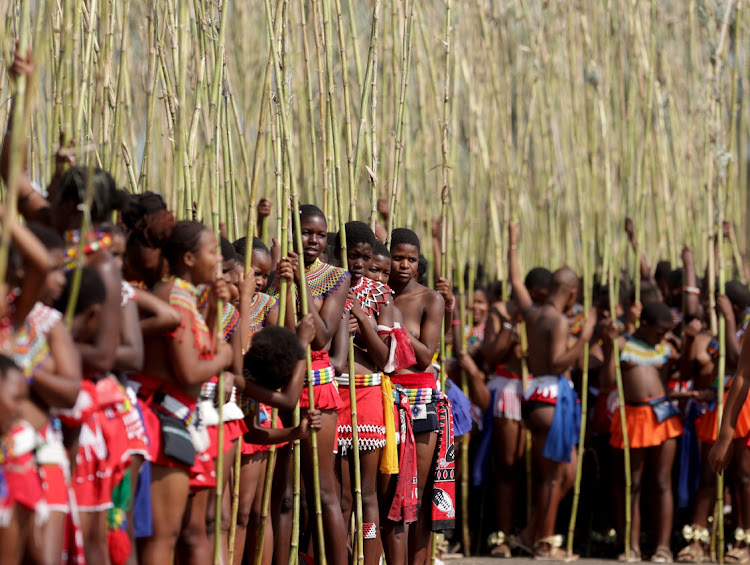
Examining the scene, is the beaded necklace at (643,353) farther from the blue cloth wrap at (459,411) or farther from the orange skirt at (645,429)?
the blue cloth wrap at (459,411)

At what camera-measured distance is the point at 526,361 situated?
20.7 ft

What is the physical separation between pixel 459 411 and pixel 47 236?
2944 mm

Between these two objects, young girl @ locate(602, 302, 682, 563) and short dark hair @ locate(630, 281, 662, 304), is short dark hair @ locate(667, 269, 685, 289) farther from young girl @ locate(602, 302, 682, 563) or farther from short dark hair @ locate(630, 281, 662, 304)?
young girl @ locate(602, 302, 682, 563)

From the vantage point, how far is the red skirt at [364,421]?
431 centimetres

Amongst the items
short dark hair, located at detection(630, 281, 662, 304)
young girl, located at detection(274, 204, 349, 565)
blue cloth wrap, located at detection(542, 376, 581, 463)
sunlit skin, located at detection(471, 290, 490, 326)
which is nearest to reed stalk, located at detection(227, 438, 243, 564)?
young girl, located at detection(274, 204, 349, 565)

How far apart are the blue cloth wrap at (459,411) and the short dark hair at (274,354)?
1762mm

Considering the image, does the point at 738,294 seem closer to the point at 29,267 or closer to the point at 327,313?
the point at 327,313

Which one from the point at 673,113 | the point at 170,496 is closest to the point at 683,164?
the point at 673,113

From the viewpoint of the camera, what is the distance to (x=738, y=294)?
246 inches

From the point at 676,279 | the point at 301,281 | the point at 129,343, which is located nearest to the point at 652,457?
the point at 676,279

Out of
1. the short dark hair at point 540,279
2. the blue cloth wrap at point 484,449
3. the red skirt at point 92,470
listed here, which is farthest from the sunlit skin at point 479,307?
the red skirt at point 92,470

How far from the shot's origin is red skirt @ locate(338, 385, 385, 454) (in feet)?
14.1

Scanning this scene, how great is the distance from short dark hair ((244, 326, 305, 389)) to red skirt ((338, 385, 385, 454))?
0.69 meters

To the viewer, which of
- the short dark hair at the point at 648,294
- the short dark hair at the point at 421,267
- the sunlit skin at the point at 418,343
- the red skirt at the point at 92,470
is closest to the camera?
the red skirt at the point at 92,470
